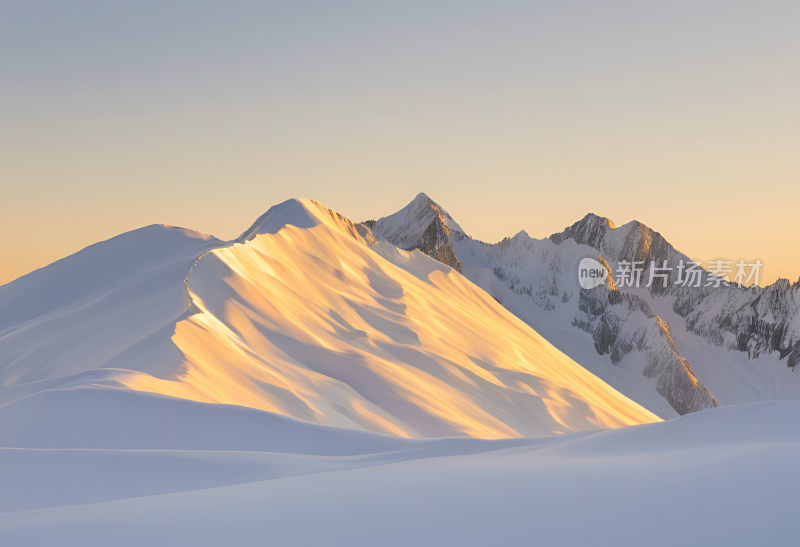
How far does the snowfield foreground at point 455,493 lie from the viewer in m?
4.66

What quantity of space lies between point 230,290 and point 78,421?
49.9 ft

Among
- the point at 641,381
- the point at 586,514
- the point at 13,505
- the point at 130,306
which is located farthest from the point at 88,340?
the point at 641,381

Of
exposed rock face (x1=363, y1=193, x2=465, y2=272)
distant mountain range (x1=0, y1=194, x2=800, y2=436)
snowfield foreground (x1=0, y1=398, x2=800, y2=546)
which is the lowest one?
snowfield foreground (x1=0, y1=398, x2=800, y2=546)

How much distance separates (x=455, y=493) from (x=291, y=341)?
20329 mm

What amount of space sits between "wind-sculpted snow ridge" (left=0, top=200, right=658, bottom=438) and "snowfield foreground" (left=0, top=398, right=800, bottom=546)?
3706 millimetres

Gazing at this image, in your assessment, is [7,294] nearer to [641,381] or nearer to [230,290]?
[230,290]

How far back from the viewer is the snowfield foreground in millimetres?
4664

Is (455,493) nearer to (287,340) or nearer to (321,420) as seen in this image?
(321,420)

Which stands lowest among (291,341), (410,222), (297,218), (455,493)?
(455,493)

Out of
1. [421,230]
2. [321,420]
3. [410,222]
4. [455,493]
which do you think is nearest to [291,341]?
[321,420]

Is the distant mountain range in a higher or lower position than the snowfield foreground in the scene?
higher

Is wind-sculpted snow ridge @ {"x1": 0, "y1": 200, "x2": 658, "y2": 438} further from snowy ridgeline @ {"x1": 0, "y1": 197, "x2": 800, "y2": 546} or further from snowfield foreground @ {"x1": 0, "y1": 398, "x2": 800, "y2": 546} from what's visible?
snowfield foreground @ {"x1": 0, "y1": 398, "x2": 800, "y2": 546}

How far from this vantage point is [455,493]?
18.2 ft

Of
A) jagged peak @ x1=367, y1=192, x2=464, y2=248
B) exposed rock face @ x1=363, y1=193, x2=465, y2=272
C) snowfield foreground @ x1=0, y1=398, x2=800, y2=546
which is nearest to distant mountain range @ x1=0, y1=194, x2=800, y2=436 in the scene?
snowfield foreground @ x1=0, y1=398, x2=800, y2=546
